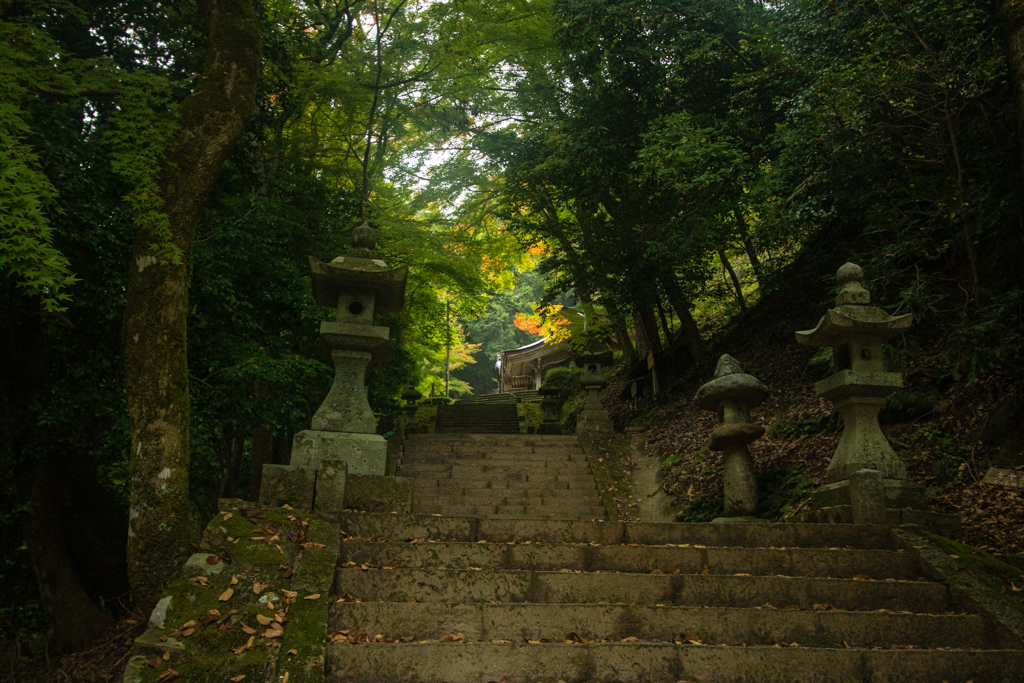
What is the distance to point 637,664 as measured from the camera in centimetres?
363

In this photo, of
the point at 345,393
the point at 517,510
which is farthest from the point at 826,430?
the point at 345,393

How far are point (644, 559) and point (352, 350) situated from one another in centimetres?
306

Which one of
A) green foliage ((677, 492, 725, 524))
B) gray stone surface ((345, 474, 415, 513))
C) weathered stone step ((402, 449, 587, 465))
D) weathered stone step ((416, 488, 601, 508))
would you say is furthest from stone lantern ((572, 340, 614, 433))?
gray stone surface ((345, 474, 415, 513))

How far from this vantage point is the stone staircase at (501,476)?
9312 millimetres

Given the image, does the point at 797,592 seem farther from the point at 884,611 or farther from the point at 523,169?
the point at 523,169

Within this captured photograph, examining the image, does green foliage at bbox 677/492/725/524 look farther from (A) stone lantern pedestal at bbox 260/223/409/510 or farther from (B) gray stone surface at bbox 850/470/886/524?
(A) stone lantern pedestal at bbox 260/223/409/510

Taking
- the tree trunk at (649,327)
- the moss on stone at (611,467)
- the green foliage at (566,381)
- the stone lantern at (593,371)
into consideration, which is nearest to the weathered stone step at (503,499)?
the moss on stone at (611,467)

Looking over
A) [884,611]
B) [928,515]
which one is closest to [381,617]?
[884,611]

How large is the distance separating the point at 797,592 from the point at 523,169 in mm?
12549

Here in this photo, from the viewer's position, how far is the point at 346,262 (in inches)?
241

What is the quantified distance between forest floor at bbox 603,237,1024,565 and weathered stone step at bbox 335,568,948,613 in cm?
147

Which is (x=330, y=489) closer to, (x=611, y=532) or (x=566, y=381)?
(x=611, y=532)

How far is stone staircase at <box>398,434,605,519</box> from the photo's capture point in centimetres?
931

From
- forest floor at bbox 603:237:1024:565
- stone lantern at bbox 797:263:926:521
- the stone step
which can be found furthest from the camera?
the stone step
